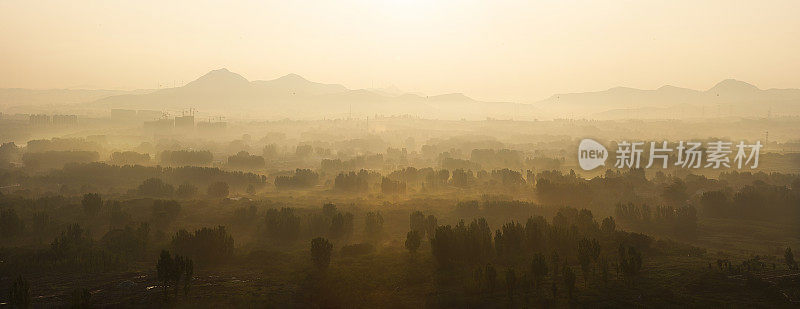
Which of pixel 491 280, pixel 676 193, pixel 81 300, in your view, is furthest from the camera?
pixel 676 193

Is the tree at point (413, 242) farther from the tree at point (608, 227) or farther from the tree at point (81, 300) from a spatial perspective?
the tree at point (81, 300)

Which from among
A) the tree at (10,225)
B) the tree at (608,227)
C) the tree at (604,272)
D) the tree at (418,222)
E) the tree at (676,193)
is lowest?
the tree at (10,225)

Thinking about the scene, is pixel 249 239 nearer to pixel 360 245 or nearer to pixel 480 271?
pixel 360 245

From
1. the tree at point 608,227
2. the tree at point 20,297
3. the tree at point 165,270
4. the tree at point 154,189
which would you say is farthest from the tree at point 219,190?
the tree at point 608,227

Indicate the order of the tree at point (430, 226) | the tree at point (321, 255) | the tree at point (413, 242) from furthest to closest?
the tree at point (430, 226), the tree at point (413, 242), the tree at point (321, 255)

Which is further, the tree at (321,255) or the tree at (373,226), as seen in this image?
the tree at (373,226)

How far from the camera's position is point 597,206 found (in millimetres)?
98438

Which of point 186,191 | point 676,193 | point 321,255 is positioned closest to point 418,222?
point 321,255

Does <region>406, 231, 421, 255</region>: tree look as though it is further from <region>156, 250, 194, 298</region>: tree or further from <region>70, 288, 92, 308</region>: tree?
<region>70, 288, 92, 308</region>: tree

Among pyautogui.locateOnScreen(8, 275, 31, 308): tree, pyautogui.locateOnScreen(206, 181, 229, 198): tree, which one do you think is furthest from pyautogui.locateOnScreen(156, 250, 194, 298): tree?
pyautogui.locateOnScreen(206, 181, 229, 198): tree

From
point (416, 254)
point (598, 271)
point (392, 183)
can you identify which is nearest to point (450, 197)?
point (392, 183)

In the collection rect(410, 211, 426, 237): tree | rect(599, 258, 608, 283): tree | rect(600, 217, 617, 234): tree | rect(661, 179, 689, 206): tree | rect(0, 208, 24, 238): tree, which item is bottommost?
rect(0, 208, 24, 238): tree

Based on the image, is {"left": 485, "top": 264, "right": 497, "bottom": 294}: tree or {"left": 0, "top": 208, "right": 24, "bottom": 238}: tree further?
{"left": 0, "top": 208, "right": 24, "bottom": 238}: tree

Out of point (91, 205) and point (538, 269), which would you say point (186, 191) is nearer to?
point (91, 205)
